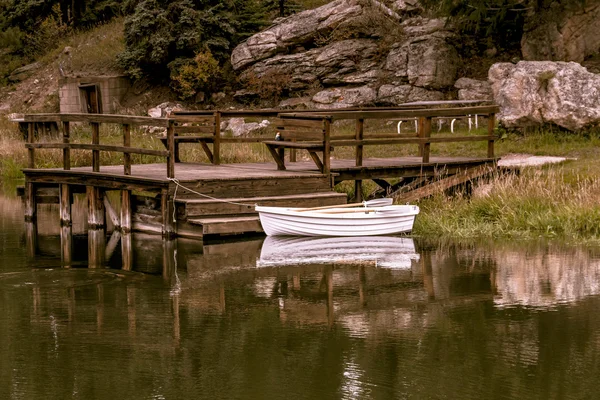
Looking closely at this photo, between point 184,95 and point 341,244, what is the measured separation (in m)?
21.3

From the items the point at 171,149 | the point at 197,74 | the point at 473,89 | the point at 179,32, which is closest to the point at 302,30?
the point at 197,74

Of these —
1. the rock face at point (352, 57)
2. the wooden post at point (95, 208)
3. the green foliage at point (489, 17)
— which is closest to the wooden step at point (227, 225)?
the wooden post at point (95, 208)

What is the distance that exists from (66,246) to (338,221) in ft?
15.7

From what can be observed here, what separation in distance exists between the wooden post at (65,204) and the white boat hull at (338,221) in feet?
15.7

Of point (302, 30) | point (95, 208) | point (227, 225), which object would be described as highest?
point (302, 30)

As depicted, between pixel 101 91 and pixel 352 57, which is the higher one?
pixel 352 57

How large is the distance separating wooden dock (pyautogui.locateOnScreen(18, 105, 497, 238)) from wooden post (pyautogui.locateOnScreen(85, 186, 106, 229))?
0.02 meters

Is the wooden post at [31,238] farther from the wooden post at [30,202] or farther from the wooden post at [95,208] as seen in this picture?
the wooden post at [95,208]

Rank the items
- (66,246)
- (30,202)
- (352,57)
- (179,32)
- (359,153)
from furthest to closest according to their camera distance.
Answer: (179,32) < (352,57) < (30,202) < (359,153) < (66,246)

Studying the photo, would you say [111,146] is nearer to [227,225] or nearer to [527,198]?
[227,225]

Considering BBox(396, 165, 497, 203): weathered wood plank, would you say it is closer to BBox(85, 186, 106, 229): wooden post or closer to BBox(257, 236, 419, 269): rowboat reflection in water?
BBox(257, 236, 419, 269): rowboat reflection in water

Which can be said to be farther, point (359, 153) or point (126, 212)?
point (359, 153)

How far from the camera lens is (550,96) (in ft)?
87.7

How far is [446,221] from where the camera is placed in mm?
20281
